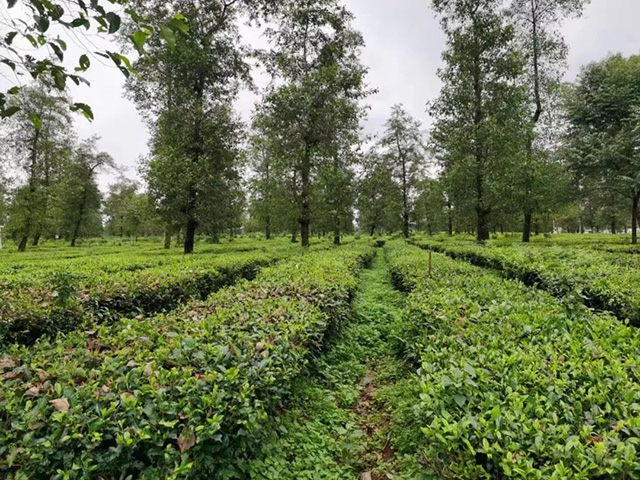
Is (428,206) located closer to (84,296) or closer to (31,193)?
(31,193)

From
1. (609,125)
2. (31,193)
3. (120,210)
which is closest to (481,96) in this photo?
(609,125)

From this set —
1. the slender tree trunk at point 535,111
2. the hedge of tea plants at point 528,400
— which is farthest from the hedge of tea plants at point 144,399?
the slender tree trunk at point 535,111

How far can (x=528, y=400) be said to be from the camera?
77.7 inches

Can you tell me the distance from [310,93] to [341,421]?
14.8 meters

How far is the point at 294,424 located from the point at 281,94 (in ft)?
48.1

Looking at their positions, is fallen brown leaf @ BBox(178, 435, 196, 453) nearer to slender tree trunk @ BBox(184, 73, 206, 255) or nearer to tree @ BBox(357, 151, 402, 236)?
slender tree trunk @ BBox(184, 73, 206, 255)

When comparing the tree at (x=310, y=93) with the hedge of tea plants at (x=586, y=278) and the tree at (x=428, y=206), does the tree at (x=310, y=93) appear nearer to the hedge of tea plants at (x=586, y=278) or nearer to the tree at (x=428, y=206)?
the hedge of tea plants at (x=586, y=278)

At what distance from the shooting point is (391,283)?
1038 centimetres

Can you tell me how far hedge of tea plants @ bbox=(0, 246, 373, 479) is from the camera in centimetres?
158

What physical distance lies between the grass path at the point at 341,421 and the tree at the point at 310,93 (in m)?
12.1

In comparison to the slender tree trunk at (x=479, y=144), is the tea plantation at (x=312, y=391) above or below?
below

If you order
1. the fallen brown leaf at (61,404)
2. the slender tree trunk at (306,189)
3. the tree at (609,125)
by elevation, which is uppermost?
the tree at (609,125)

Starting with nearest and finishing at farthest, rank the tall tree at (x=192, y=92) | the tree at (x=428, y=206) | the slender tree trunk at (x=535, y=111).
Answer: the tall tree at (x=192, y=92) → the slender tree trunk at (x=535, y=111) → the tree at (x=428, y=206)

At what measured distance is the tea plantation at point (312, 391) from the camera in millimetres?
1610
